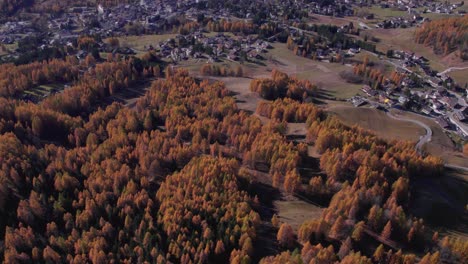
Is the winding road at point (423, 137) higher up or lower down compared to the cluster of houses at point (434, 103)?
lower down

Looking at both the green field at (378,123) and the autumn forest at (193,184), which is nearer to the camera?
the autumn forest at (193,184)

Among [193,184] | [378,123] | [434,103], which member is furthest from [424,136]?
[193,184]

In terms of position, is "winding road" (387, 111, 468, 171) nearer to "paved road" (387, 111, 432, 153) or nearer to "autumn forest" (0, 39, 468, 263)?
"paved road" (387, 111, 432, 153)

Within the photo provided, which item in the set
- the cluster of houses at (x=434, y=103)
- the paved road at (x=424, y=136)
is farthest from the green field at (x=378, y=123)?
the cluster of houses at (x=434, y=103)

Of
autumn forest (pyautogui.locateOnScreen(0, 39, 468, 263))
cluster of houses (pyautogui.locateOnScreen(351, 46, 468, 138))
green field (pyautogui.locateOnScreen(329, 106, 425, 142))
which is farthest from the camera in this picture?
cluster of houses (pyautogui.locateOnScreen(351, 46, 468, 138))

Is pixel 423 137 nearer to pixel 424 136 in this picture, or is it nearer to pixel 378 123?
pixel 424 136

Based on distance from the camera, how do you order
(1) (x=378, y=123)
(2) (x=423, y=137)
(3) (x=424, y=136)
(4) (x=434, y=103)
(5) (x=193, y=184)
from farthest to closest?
(4) (x=434, y=103)
(1) (x=378, y=123)
(3) (x=424, y=136)
(2) (x=423, y=137)
(5) (x=193, y=184)

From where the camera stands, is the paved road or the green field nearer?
the paved road

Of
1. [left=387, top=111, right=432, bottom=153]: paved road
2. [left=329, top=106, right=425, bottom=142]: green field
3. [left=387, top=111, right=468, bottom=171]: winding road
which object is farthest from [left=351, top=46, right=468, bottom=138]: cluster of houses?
[left=329, top=106, right=425, bottom=142]: green field

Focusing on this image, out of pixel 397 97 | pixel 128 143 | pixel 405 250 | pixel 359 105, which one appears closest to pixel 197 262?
pixel 405 250

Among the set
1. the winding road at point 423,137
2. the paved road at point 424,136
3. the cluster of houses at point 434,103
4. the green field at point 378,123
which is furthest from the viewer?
the cluster of houses at point 434,103

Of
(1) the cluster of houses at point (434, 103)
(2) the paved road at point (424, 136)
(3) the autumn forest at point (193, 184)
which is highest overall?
(1) the cluster of houses at point (434, 103)

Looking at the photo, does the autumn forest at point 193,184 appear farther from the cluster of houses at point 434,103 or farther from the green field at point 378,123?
the cluster of houses at point 434,103
